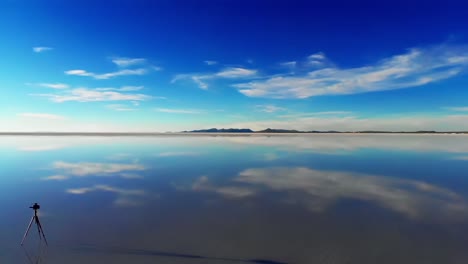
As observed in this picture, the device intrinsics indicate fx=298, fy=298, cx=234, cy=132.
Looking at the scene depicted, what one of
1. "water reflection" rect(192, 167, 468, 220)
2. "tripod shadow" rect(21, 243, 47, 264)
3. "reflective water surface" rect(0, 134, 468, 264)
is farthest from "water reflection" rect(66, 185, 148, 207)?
"tripod shadow" rect(21, 243, 47, 264)

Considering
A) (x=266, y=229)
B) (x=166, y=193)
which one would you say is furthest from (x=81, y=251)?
(x=166, y=193)

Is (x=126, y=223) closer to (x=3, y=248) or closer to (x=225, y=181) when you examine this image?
(x=3, y=248)

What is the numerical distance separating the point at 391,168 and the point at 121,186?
16.0m

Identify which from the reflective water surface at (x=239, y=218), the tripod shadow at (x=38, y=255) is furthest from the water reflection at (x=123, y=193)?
the tripod shadow at (x=38, y=255)

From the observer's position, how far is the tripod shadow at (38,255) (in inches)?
251

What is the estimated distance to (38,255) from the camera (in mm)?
6645

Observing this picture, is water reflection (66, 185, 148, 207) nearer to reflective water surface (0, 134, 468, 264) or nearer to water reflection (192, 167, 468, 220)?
reflective water surface (0, 134, 468, 264)

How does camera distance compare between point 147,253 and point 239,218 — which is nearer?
point 147,253

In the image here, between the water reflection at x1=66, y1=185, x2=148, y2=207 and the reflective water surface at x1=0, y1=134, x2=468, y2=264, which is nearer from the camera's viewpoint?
the reflective water surface at x1=0, y1=134, x2=468, y2=264

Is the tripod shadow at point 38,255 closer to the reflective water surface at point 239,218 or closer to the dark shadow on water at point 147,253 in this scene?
the reflective water surface at point 239,218

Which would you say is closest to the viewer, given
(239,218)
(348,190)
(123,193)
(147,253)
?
(147,253)

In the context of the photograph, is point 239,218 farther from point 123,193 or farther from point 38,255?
point 123,193

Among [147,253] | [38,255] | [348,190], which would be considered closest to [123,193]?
[38,255]

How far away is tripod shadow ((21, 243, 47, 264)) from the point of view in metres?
6.38
